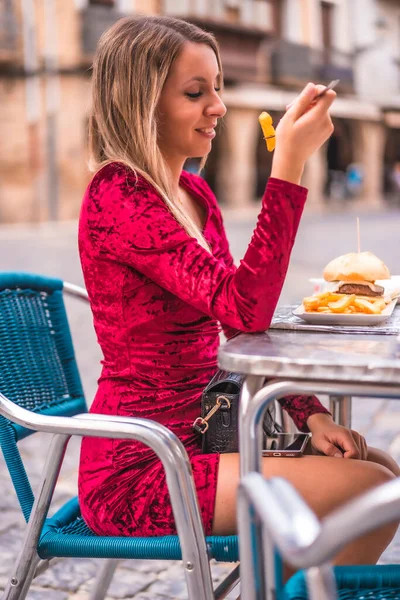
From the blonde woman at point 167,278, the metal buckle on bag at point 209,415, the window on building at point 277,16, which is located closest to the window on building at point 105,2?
the window on building at point 277,16

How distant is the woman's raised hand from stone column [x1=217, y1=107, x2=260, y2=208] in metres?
23.7

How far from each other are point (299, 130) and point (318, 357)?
41cm

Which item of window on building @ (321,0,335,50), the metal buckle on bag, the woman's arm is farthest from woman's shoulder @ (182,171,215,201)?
window on building @ (321,0,335,50)

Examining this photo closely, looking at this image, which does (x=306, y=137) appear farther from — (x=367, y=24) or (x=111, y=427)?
(x=367, y=24)

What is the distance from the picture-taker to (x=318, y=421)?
175 centimetres

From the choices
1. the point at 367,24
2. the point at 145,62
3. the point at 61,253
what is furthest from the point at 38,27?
the point at 145,62

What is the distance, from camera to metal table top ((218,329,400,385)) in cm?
122

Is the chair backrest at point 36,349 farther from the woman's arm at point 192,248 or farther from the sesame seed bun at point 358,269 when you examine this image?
the sesame seed bun at point 358,269

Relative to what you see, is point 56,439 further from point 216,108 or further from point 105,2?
point 105,2

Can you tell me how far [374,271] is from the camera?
1.79m

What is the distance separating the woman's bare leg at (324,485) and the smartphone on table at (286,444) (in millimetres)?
13

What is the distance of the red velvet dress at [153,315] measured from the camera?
151 cm

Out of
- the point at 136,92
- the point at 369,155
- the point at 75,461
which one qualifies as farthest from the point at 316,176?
the point at 136,92

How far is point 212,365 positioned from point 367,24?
3365 cm
